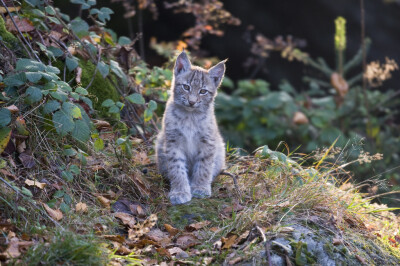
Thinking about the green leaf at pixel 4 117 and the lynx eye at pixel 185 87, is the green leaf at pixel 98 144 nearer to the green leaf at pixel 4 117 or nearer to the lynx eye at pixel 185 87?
the green leaf at pixel 4 117

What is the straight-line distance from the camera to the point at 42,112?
4.10 metres

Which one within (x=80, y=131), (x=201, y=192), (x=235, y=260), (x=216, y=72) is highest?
(x=216, y=72)

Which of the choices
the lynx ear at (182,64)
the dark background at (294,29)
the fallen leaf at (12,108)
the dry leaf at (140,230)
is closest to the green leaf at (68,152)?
the fallen leaf at (12,108)

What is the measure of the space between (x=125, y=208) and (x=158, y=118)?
1.93 metres

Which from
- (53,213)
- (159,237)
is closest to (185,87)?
(159,237)

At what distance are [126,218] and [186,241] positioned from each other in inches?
19.7

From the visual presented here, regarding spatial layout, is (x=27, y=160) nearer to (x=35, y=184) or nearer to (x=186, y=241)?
(x=35, y=184)

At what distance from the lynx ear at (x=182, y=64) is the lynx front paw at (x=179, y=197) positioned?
4.10 feet

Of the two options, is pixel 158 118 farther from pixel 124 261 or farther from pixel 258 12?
pixel 258 12

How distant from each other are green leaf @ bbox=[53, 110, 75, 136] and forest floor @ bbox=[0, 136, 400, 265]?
0.35m

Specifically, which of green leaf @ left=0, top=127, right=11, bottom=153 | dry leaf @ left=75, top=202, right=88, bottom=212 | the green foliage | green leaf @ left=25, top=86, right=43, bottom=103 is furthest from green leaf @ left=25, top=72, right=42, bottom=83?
the green foliage

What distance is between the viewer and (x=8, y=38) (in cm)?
462

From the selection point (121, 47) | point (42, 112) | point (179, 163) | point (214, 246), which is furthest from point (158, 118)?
point (214, 246)

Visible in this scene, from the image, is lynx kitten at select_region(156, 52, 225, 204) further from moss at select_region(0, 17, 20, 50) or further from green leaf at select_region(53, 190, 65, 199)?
moss at select_region(0, 17, 20, 50)
